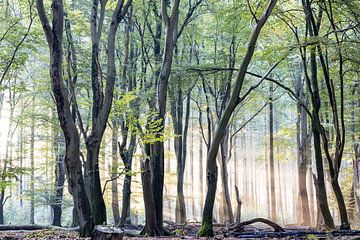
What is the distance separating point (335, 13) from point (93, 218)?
355 inches

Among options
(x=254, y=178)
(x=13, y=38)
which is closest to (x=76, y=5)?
(x=13, y=38)

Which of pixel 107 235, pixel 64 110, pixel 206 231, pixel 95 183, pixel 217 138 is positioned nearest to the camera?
pixel 107 235

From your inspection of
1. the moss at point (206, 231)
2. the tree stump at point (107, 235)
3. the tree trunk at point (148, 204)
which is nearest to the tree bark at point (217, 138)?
the moss at point (206, 231)

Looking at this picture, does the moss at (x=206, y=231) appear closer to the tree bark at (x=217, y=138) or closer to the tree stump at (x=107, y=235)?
the tree bark at (x=217, y=138)

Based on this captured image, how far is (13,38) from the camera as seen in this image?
11516mm

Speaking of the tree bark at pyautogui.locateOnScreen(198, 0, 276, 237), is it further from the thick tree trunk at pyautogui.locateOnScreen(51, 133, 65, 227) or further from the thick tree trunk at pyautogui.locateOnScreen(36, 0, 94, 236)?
the thick tree trunk at pyautogui.locateOnScreen(51, 133, 65, 227)

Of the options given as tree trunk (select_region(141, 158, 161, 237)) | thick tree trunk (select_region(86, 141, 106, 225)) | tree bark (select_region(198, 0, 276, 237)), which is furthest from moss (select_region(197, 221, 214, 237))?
thick tree trunk (select_region(86, 141, 106, 225))

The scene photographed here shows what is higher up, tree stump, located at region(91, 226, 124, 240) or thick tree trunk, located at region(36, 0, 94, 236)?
thick tree trunk, located at region(36, 0, 94, 236)

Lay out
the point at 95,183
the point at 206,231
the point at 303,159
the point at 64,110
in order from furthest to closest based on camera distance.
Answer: the point at 303,159 < the point at 206,231 < the point at 95,183 < the point at 64,110

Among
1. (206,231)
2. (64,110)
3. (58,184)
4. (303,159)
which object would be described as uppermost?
(64,110)

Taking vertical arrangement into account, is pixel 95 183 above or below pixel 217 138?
below

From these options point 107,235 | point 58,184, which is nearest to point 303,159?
point 58,184

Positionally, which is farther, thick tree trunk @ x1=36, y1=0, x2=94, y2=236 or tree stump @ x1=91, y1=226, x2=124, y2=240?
thick tree trunk @ x1=36, y1=0, x2=94, y2=236

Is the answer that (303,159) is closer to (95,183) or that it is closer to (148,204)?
(148,204)
